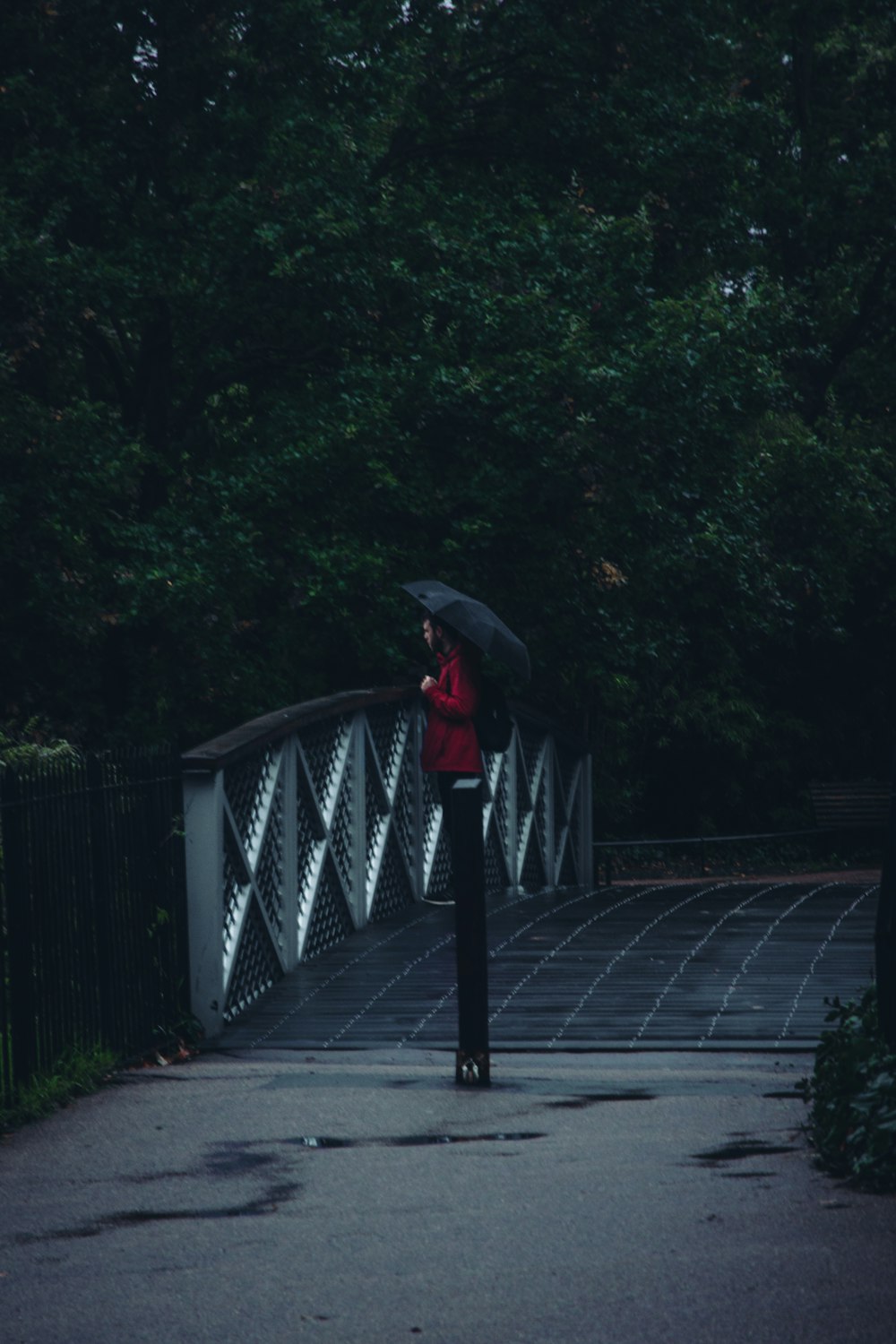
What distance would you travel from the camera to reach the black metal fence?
274 inches

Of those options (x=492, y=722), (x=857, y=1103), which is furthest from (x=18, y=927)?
Result: (x=492, y=722)

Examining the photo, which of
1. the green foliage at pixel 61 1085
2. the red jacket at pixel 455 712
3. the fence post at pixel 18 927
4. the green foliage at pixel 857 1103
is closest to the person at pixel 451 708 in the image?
the red jacket at pixel 455 712

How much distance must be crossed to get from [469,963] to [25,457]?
9.21 meters

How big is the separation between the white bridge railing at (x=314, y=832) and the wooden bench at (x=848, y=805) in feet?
35.6

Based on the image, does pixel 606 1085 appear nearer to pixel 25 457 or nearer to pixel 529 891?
pixel 529 891

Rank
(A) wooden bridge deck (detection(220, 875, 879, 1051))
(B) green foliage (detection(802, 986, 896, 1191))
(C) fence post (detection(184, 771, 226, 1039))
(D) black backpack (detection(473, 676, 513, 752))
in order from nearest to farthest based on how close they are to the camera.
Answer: (B) green foliage (detection(802, 986, 896, 1191)) < (A) wooden bridge deck (detection(220, 875, 879, 1051)) < (C) fence post (detection(184, 771, 226, 1039)) < (D) black backpack (detection(473, 676, 513, 752))

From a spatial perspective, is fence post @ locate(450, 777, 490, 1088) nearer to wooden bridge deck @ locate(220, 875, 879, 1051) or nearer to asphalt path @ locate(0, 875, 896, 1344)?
asphalt path @ locate(0, 875, 896, 1344)

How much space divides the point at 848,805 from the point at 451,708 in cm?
1577

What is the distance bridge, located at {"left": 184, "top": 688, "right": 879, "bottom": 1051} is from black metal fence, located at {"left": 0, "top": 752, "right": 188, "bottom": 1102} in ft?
0.72

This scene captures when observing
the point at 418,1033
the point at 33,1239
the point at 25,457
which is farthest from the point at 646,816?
the point at 33,1239

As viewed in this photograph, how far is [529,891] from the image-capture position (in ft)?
48.9

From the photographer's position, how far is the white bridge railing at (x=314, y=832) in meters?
8.49

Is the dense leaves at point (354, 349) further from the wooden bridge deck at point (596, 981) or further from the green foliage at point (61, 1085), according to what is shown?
the green foliage at point (61, 1085)

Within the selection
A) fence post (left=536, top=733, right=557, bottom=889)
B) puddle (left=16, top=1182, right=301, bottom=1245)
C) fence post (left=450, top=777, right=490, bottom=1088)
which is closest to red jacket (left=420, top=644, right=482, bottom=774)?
fence post (left=450, top=777, right=490, bottom=1088)
